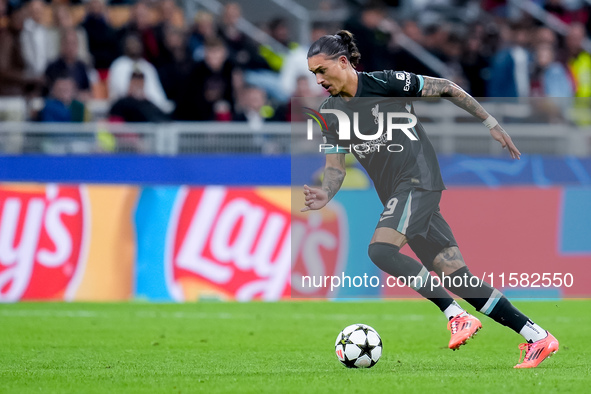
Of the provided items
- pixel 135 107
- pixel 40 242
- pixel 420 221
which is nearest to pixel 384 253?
pixel 420 221

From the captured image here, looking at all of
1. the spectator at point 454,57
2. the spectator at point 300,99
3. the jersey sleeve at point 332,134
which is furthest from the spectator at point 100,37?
the jersey sleeve at point 332,134

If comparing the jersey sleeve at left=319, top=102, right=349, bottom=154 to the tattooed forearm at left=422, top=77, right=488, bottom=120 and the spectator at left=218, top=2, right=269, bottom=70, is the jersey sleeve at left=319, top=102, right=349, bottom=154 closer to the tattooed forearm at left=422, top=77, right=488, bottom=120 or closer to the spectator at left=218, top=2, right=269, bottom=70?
the tattooed forearm at left=422, top=77, right=488, bottom=120

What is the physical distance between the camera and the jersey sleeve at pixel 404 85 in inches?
278

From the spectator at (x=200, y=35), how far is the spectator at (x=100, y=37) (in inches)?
45.8

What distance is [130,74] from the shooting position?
1486 centimetres

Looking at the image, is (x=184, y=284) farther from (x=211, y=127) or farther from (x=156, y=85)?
(x=156, y=85)

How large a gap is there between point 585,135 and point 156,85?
6096 millimetres

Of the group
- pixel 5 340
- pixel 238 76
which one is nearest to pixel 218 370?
pixel 5 340

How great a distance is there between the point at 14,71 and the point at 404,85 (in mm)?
9160

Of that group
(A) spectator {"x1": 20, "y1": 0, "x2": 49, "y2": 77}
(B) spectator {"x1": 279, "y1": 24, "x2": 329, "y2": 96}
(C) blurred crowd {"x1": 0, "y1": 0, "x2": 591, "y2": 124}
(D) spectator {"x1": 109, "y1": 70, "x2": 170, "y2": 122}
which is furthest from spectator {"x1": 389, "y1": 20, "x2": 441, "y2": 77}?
(A) spectator {"x1": 20, "y1": 0, "x2": 49, "y2": 77}

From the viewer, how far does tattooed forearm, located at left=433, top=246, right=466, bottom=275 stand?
7.09 m

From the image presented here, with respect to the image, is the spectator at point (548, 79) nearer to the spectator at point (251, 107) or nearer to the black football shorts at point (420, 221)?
the spectator at point (251, 107)

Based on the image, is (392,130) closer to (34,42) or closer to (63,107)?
(63,107)

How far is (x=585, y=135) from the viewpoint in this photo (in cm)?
1405
